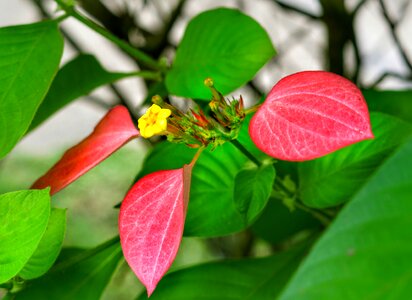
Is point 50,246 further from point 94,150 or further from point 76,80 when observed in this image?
point 76,80

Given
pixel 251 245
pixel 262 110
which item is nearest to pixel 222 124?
pixel 262 110

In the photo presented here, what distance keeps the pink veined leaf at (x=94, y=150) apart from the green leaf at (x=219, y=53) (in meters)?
0.06

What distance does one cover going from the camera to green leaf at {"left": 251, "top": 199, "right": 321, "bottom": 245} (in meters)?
0.51

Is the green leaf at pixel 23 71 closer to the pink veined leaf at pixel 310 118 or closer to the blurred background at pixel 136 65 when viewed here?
the pink veined leaf at pixel 310 118

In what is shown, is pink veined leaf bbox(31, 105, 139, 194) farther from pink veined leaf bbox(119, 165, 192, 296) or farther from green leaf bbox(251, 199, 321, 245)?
green leaf bbox(251, 199, 321, 245)

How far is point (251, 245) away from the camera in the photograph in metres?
0.80

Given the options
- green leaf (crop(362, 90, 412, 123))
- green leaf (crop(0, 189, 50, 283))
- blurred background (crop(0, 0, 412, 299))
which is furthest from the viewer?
blurred background (crop(0, 0, 412, 299))

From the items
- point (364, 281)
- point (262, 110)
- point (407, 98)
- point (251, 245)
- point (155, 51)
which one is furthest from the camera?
point (251, 245)

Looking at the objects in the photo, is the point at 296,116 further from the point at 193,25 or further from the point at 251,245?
the point at 251,245

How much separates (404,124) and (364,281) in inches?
6.1

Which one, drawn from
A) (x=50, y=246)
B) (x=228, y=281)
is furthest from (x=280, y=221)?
(x=50, y=246)

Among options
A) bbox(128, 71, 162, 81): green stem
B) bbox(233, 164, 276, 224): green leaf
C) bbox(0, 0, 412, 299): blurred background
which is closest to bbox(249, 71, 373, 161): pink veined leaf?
bbox(233, 164, 276, 224): green leaf

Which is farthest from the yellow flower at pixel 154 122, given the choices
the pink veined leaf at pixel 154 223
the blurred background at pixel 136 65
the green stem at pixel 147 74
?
the blurred background at pixel 136 65

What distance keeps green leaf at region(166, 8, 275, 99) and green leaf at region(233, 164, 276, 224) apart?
74 millimetres
